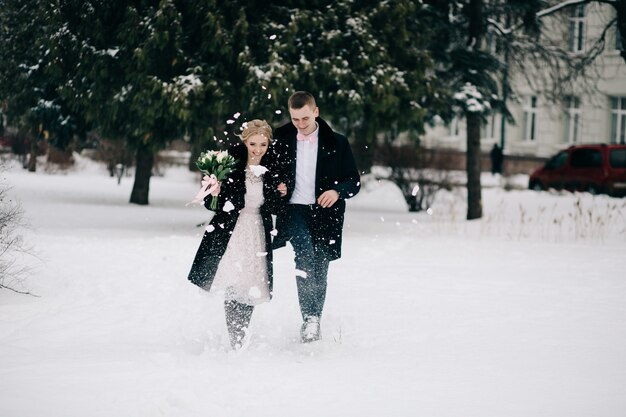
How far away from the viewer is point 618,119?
1542 inches

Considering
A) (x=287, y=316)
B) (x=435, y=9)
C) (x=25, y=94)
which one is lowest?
(x=287, y=316)

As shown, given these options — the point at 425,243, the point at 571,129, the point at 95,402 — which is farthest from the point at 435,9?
the point at 571,129

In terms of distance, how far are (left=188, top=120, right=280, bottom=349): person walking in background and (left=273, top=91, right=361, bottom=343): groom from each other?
0.20 m

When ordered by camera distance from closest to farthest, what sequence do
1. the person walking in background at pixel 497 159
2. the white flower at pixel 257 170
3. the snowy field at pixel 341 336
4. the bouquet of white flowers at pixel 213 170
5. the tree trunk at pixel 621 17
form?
the snowy field at pixel 341 336, the bouquet of white flowers at pixel 213 170, the white flower at pixel 257 170, the tree trunk at pixel 621 17, the person walking in background at pixel 497 159

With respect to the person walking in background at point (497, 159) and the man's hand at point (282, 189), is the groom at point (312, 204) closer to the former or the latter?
the man's hand at point (282, 189)

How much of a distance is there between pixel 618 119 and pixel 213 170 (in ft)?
117

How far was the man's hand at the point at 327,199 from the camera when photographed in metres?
6.44

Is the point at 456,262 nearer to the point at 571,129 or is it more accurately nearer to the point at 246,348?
the point at 246,348

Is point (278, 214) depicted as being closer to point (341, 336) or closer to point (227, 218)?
point (227, 218)

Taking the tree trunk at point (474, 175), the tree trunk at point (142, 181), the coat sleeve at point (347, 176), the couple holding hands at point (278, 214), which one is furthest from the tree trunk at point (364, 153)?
the couple holding hands at point (278, 214)

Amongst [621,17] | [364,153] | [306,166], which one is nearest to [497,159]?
[364,153]

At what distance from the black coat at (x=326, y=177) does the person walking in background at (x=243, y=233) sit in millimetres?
177

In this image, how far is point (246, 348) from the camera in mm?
6516

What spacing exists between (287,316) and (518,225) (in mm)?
→ 11087
